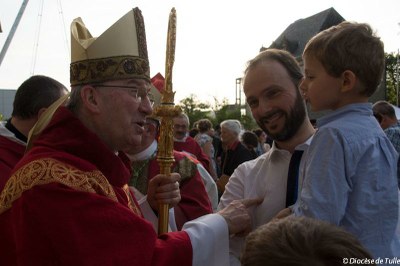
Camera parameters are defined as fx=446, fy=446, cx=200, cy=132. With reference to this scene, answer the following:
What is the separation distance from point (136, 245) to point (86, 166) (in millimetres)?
435

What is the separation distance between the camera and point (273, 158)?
7.84 feet

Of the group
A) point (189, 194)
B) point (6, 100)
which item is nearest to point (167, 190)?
point (189, 194)

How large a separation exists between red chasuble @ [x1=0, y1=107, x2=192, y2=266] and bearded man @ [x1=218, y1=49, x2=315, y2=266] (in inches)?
19.6

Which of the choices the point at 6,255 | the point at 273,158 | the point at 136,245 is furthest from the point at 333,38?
the point at 6,255

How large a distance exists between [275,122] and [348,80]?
422 mm

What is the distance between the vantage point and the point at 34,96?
353 centimetres

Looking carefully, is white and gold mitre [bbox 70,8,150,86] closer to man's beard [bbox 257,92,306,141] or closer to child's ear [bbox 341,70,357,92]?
man's beard [bbox 257,92,306,141]

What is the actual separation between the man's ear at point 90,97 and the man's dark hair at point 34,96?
58.2 inches

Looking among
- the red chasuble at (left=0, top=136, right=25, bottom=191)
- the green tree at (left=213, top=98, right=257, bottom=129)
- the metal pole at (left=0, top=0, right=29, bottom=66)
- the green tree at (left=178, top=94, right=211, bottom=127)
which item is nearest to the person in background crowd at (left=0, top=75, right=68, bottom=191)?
the red chasuble at (left=0, top=136, right=25, bottom=191)

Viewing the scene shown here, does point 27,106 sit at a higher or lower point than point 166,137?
higher

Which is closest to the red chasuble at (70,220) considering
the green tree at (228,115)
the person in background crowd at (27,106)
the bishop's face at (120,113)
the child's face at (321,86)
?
the bishop's face at (120,113)

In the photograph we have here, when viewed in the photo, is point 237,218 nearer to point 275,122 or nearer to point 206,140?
point 275,122

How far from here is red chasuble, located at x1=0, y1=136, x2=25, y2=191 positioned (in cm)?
311

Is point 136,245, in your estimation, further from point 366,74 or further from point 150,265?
point 366,74
